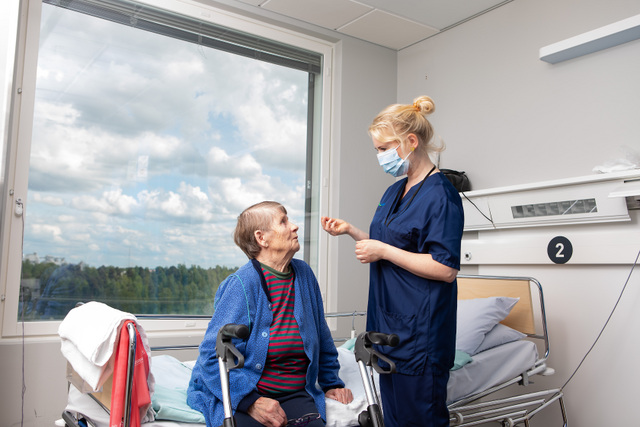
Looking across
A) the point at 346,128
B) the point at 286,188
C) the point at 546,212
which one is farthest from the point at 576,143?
the point at 286,188

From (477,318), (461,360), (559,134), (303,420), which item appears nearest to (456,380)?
(461,360)

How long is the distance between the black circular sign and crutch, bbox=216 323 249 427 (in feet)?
6.59

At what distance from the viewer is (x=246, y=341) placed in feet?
5.78

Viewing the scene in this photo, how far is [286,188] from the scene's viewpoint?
12.6ft

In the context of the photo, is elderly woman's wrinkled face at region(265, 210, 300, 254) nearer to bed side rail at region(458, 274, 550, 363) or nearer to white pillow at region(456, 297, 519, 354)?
white pillow at region(456, 297, 519, 354)

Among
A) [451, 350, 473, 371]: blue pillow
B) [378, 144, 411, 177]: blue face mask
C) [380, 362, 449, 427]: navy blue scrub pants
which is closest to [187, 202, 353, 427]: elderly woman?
[380, 362, 449, 427]: navy blue scrub pants

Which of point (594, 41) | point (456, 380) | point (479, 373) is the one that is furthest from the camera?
point (594, 41)

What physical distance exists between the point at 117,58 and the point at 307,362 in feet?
7.60

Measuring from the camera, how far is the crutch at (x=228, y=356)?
1.48 m

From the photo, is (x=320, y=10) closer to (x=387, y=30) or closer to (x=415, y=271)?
(x=387, y=30)

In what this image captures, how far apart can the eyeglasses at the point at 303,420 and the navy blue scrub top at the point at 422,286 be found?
31 cm

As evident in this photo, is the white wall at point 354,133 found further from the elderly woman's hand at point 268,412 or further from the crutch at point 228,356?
the crutch at point 228,356

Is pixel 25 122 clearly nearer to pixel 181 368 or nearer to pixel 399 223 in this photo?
pixel 181 368

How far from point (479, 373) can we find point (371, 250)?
93cm
